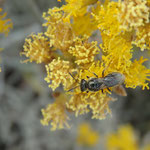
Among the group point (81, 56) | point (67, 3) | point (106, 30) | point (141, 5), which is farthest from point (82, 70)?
point (141, 5)

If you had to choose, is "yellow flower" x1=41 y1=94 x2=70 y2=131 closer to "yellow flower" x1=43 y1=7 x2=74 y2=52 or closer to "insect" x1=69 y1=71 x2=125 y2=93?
"insect" x1=69 y1=71 x2=125 y2=93

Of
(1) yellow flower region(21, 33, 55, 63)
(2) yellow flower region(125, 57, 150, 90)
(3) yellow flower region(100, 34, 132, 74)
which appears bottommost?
(2) yellow flower region(125, 57, 150, 90)

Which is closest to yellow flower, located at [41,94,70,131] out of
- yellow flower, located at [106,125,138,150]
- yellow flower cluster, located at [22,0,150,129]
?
yellow flower cluster, located at [22,0,150,129]

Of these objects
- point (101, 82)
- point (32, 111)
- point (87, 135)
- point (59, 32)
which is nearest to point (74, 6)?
point (59, 32)

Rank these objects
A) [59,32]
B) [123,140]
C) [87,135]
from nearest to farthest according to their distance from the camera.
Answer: [59,32]
[123,140]
[87,135]

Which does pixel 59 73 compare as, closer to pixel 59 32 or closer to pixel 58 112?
pixel 59 32

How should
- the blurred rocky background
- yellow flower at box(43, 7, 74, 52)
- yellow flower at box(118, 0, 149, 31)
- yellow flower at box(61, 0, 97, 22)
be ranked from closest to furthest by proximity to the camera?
1. yellow flower at box(118, 0, 149, 31)
2. yellow flower at box(61, 0, 97, 22)
3. yellow flower at box(43, 7, 74, 52)
4. the blurred rocky background

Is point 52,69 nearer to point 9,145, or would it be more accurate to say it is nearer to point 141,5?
point 141,5
